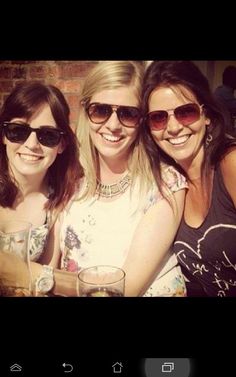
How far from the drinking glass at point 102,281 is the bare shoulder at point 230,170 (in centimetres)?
48

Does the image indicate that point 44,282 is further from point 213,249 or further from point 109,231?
point 213,249

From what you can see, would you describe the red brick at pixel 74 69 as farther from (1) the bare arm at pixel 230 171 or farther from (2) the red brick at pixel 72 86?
(1) the bare arm at pixel 230 171

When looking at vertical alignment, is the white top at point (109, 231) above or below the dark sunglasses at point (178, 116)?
below

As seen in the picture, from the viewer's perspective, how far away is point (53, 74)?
1.51 metres

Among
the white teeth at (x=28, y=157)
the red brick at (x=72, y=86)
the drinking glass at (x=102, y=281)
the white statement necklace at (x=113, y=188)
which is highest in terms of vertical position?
the red brick at (x=72, y=86)

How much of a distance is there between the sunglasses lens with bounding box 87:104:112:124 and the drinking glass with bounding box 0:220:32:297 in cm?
46

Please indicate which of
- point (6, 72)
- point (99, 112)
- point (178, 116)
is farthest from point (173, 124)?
point (6, 72)

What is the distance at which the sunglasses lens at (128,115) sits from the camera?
4.94 feet

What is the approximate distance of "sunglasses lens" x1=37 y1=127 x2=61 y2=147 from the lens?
5.03 feet

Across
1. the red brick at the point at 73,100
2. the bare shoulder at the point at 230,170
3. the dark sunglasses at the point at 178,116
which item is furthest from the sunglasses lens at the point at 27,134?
the bare shoulder at the point at 230,170

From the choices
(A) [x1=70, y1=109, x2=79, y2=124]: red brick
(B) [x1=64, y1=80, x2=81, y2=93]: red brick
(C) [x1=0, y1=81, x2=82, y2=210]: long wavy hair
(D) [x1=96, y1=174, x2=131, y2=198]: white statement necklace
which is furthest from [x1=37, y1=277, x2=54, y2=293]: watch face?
(B) [x1=64, y1=80, x2=81, y2=93]: red brick

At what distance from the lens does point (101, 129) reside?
154 cm
